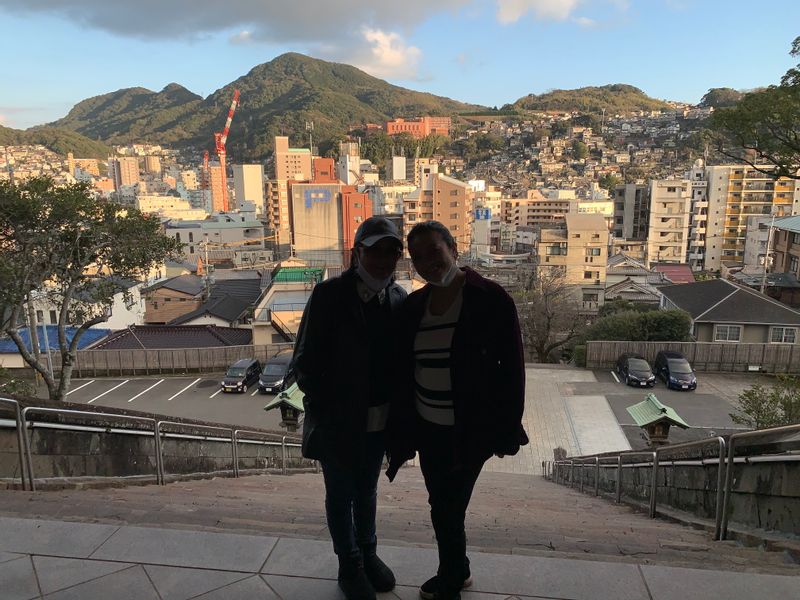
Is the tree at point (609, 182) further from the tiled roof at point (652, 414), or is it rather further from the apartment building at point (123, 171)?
the apartment building at point (123, 171)

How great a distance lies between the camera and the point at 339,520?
219 centimetres

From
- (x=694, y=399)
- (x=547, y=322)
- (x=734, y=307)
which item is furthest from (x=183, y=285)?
(x=734, y=307)

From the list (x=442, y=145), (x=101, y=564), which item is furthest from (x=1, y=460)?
(x=442, y=145)

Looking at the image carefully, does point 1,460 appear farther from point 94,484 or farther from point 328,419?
point 328,419

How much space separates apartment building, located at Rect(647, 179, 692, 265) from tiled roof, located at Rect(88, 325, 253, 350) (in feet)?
128

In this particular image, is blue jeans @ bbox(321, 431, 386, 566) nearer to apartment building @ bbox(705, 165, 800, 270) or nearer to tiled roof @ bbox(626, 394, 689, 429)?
tiled roof @ bbox(626, 394, 689, 429)

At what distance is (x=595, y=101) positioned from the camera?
173 m

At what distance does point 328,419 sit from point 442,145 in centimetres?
13353

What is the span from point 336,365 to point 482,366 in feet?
1.83

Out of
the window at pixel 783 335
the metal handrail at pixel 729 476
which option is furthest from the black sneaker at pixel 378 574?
the window at pixel 783 335

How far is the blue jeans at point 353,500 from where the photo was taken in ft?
7.14

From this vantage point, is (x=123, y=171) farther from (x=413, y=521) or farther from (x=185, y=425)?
(x=413, y=521)

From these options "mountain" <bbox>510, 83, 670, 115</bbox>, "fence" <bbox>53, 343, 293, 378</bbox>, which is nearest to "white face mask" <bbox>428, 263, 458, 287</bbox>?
"fence" <bbox>53, 343, 293, 378</bbox>

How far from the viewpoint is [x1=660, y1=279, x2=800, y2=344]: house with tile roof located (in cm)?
1986
